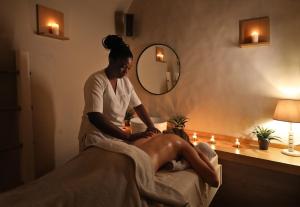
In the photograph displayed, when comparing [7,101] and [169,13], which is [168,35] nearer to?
[169,13]

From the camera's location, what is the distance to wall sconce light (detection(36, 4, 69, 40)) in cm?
201

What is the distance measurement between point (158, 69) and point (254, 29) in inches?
42.7

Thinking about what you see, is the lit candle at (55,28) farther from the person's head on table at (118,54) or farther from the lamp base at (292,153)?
the lamp base at (292,153)

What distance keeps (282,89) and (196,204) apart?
4.35 ft

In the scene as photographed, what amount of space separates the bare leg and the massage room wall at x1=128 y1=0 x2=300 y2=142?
89cm

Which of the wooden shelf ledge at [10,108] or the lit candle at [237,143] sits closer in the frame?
the wooden shelf ledge at [10,108]

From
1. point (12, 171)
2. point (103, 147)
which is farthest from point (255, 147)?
point (12, 171)

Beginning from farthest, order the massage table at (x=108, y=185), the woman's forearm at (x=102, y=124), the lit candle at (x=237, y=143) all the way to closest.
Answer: the lit candle at (x=237, y=143), the woman's forearm at (x=102, y=124), the massage table at (x=108, y=185)

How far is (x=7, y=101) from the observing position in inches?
73.0

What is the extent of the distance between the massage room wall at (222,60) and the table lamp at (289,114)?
0.11 meters

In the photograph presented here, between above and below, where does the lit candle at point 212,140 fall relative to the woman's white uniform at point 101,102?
below

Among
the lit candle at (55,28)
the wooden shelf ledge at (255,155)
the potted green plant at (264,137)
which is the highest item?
the lit candle at (55,28)

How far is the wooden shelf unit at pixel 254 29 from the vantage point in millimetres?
2010

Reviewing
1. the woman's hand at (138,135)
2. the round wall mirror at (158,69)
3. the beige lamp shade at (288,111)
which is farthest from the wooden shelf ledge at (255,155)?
the round wall mirror at (158,69)
